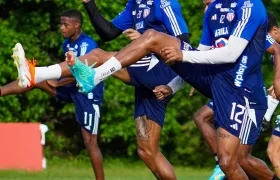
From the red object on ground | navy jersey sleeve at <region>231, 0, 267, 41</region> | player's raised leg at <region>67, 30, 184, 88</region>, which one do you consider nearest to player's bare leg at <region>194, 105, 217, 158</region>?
navy jersey sleeve at <region>231, 0, 267, 41</region>

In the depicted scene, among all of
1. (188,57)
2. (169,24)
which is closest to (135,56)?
(188,57)

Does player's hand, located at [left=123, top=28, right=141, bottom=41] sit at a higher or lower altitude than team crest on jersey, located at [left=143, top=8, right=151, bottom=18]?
higher

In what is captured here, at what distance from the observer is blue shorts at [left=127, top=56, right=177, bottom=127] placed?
10.8 metres

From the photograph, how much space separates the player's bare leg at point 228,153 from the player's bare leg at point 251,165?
0.26 metres

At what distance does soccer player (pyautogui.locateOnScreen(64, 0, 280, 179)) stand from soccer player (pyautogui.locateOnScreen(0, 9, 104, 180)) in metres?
3.19

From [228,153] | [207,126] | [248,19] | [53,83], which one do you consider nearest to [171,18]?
[248,19]

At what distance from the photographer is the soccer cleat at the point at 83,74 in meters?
9.38

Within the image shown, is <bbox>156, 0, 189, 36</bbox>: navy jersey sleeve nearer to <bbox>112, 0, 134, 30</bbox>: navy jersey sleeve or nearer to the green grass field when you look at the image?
<bbox>112, 0, 134, 30</bbox>: navy jersey sleeve

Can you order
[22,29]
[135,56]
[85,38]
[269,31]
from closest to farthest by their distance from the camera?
[135,56], [269,31], [85,38], [22,29]

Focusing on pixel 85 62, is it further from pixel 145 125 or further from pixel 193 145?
pixel 193 145

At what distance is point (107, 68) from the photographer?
31.2ft

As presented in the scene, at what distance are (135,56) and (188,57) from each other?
0.52m

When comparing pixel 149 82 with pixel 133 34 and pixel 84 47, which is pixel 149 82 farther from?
pixel 84 47

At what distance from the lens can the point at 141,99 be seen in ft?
36.5
